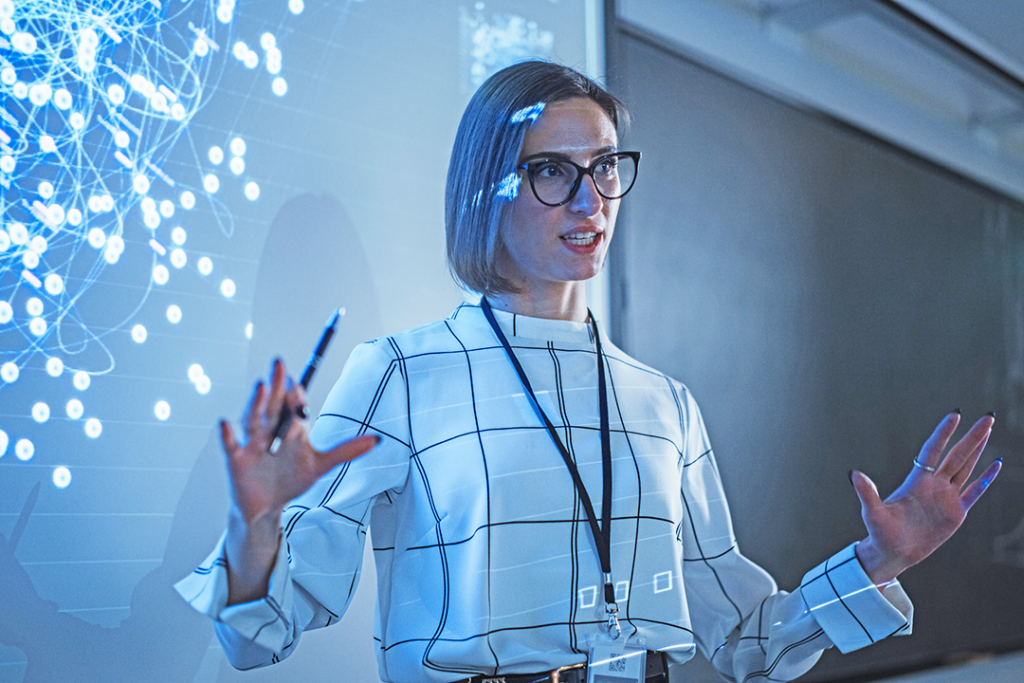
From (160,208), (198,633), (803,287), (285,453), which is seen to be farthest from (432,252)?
(803,287)

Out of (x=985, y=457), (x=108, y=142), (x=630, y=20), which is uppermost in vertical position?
(x=630, y=20)

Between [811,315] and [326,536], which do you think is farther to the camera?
[811,315]

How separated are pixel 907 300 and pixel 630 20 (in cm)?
165

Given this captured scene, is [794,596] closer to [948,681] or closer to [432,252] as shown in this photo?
[432,252]

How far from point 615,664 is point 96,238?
3.02ft

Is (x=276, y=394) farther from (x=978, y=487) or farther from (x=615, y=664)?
(x=978, y=487)

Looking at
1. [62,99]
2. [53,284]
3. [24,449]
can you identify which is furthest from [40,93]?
[24,449]

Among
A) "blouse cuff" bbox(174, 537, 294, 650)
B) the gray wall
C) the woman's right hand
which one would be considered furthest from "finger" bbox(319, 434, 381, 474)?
the gray wall

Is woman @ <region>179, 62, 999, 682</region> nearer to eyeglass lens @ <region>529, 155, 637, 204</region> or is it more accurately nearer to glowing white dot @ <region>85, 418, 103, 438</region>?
eyeglass lens @ <region>529, 155, 637, 204</region>

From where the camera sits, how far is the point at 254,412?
0.71 meters

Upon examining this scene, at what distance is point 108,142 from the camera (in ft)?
3.82

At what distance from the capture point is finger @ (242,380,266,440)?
0.71 meters

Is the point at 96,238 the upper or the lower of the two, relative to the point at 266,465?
upper

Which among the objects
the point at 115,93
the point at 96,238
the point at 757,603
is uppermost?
the point at 115,93
